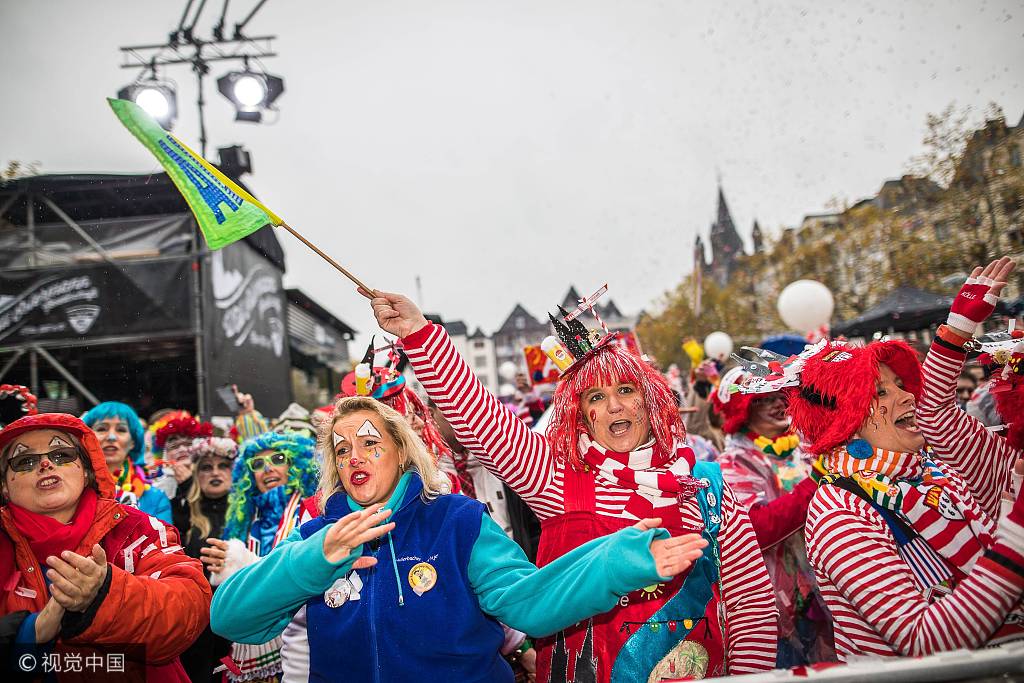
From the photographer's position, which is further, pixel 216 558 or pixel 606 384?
pixel 606 384

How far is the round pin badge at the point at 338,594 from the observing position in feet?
6.44

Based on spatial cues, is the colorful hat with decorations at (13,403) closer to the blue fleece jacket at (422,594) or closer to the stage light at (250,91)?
the blue fleece jacket at (422,594)

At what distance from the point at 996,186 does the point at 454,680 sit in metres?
11.2

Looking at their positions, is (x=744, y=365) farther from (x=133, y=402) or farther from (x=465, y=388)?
(x=133, y=402)

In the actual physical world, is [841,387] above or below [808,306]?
below

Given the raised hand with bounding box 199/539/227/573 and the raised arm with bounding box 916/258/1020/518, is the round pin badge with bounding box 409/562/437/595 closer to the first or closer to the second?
the raised hand with bounding box 199/539/227/573

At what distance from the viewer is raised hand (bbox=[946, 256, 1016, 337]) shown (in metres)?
2.41

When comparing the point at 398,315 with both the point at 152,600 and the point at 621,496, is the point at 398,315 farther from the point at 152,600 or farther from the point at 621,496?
the point at 152,600

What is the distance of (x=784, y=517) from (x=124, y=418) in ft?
13.1

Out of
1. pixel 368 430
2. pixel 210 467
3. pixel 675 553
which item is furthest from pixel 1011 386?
pixel 210 467

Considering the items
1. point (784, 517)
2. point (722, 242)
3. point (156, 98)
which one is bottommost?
point (784, 517)

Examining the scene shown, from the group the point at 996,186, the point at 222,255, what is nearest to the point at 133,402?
the point at 222,255

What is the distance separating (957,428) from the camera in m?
2.65

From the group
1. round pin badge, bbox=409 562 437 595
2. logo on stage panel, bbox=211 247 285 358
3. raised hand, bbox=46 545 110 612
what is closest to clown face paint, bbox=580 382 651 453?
round pin badge, bbox=409 562 437 595
